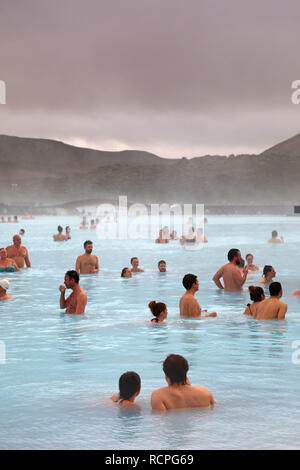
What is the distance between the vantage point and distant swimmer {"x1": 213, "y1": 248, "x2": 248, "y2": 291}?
703 inches

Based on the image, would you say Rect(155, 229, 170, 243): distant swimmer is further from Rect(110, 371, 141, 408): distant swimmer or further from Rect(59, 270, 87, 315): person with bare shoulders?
Rect(110, 371, 141, 408): distant swimmer

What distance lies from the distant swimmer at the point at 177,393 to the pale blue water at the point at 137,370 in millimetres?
114

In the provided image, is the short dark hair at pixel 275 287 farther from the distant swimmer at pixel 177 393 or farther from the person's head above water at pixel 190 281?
the distant swimmer at pixel 177 393

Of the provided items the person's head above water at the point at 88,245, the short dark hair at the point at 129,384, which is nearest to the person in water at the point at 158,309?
the short dark hair at the point at 129,384

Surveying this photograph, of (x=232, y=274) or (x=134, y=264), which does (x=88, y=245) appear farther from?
(x=232, y=274)

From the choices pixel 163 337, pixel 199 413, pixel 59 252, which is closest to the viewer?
pixel 199 413

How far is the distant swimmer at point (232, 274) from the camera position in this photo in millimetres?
17848

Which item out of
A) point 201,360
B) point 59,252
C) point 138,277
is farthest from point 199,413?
point 59,252

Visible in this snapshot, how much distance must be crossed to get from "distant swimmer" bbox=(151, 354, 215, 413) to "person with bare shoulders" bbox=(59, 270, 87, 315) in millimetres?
5739

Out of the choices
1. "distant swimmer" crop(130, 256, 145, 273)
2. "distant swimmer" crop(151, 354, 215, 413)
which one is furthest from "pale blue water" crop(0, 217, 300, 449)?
"distant swimmer" crop(130, 256, 145, 273)

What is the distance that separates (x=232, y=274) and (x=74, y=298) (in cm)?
528

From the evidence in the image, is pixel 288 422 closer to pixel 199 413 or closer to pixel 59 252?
pixel 199 413

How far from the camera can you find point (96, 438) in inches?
313
